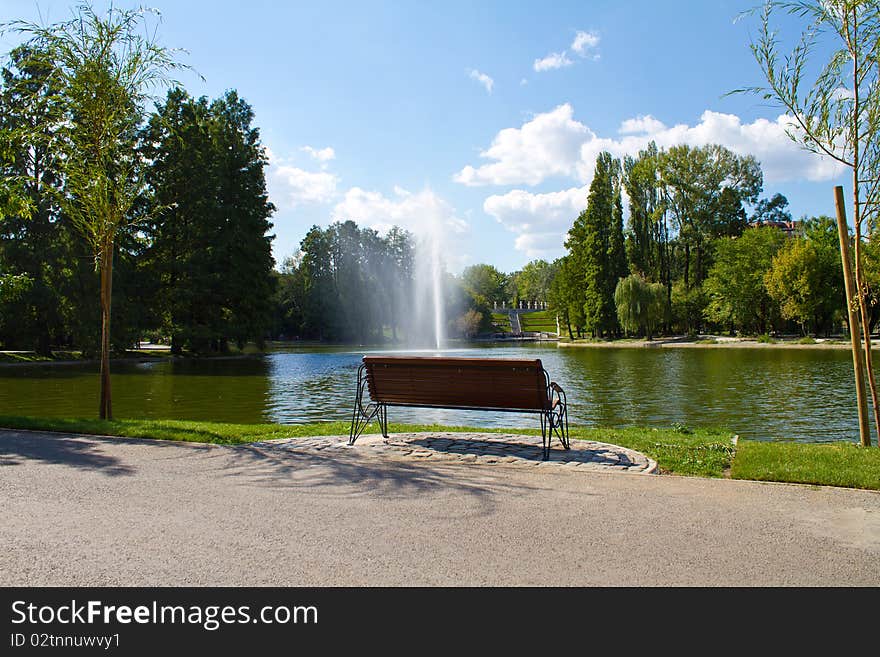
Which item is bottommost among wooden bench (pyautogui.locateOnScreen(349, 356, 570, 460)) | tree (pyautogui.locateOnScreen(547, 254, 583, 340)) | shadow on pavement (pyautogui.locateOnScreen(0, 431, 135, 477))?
shadow on pavement (pyautogui.locateOnScreen(0, 431, 135, 477))

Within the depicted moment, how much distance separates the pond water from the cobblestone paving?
3.63 metres

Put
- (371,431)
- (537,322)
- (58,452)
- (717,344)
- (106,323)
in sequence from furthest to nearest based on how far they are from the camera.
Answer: (537,322) < (717,344) < (106,323) < (371,431) < (58,452)

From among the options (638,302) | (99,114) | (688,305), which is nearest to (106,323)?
(99,114)

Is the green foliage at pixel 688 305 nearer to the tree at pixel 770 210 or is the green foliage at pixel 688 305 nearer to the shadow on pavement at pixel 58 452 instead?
the tree at pixel 770 210

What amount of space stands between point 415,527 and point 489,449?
3.04 metres

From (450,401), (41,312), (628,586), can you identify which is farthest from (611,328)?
(628,586)

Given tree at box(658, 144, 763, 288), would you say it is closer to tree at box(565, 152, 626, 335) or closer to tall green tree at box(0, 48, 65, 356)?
tree at box(565, 152, 626, 335)

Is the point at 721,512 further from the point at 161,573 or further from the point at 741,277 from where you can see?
the point at 741,277

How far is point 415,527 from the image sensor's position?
4.00m

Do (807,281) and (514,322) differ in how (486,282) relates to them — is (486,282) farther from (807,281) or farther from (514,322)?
(807,281)

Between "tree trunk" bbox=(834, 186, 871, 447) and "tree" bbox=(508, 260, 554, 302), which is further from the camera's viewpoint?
"tree" bbox=(508, 260, 554, 302)

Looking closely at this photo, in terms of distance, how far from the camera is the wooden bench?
6629 mm

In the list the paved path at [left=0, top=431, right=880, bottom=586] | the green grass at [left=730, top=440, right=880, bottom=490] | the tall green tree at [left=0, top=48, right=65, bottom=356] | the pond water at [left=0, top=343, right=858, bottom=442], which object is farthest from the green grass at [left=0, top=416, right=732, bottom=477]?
the tall green tree at [left=0, top=48, right=65, bottom=356]

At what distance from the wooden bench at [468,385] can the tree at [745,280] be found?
49.1m
